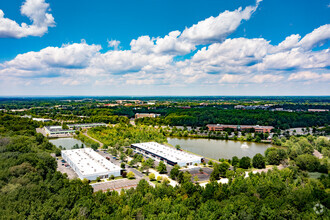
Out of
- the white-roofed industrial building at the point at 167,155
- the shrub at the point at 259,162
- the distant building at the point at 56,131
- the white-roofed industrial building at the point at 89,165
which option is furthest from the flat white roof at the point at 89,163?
the distant building at the point at 56,131

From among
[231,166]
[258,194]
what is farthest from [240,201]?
[231,166]

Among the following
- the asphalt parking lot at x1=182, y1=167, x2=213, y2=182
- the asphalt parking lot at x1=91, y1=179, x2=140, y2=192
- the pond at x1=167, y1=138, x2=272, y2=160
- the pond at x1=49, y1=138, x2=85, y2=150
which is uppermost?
the asphalt parking lot at x1=91, y1=179, x2=140, y2=192

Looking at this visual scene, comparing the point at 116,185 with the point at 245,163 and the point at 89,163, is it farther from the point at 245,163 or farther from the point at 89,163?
the point at 245,163

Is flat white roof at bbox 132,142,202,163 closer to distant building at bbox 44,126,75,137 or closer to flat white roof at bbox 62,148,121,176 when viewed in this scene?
flat white roof at bbox 62,148,121,176

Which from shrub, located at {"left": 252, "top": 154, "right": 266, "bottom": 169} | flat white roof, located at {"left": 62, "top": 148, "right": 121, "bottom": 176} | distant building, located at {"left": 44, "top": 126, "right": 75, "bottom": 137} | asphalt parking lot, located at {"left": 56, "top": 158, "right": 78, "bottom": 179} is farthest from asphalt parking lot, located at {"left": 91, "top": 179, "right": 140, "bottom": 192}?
distant building, located at {"left": 44, "top": 126, "right": 75, "bottom": 137}

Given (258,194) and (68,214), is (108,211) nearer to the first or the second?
(68,214)

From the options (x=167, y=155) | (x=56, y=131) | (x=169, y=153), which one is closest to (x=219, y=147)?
(x=169, y=153)

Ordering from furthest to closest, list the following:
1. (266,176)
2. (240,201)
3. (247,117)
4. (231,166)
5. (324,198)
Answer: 1. (247,117)
2. (231,166)
3. (266,176)
4. (324,198)
5. (240,201)
